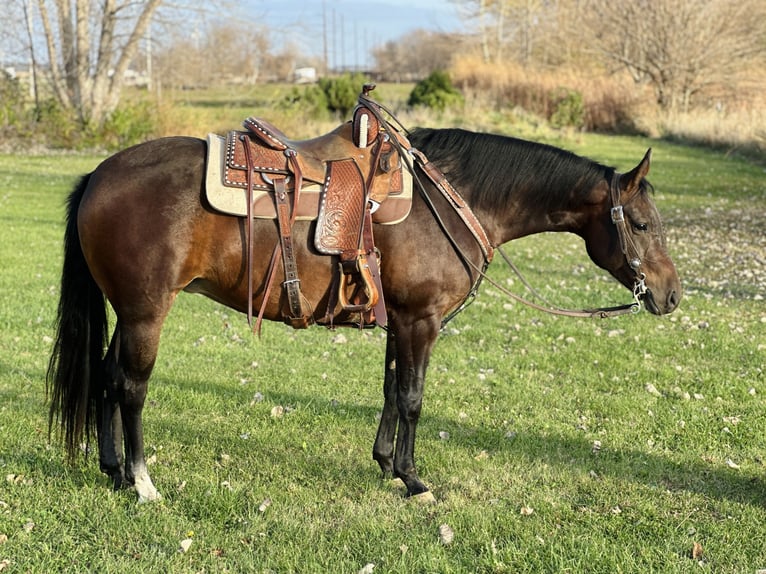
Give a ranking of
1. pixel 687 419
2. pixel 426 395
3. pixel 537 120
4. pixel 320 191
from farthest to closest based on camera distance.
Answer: pixel 537 120, pixel 426 395, pixel 687 419, pixel 320 191

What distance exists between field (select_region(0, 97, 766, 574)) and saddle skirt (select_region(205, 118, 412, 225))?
1789 mm

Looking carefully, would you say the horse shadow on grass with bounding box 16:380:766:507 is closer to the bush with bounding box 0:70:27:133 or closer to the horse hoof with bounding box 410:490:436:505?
the horse hoof with bounding box 410:490:436:505

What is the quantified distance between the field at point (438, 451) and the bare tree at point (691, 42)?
3081 centimetres

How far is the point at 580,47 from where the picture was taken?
44562mm

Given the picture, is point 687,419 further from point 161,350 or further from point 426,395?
point 161,350

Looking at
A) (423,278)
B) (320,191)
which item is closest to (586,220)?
(423,278)


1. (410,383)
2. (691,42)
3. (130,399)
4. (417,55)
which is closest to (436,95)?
(691,42)

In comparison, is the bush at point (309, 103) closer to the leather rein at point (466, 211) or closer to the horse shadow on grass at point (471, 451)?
the horse shadow on grass at point (471, 451)

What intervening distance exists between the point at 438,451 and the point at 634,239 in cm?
204

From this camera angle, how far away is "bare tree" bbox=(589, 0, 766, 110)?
117 ft

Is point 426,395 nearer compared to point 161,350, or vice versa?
point 426,395

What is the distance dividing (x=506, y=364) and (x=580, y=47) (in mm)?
42054

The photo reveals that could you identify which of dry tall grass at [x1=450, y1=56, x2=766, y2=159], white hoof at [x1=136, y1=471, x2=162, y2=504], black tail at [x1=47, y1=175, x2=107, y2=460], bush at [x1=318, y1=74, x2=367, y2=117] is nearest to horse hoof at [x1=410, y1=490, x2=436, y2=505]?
white hoof at [x1=136, y1=471, x2=162, y2=504]

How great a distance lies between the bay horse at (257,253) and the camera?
4047 mm
